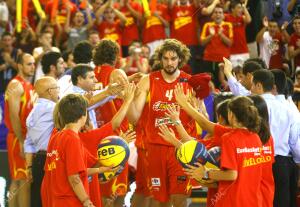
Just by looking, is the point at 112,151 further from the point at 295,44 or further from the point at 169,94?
the point at 295,44

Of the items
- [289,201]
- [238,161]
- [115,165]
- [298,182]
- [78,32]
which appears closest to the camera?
[238,161]

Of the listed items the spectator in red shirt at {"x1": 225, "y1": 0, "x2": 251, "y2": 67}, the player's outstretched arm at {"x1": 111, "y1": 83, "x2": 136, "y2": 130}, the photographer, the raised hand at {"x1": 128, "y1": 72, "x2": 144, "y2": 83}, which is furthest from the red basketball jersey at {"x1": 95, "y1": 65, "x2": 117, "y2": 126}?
the spectator in red shirt at {"x1": 225, "y1": 0, "x2": 251, "y2": 67}

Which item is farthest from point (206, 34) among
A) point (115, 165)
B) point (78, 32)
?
point (115, 165)

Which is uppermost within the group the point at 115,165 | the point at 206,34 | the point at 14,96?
the point at 206,34

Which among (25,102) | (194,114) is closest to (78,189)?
(194,114)

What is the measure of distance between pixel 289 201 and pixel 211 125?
1791 millimetres

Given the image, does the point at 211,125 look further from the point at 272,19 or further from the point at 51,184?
the point at 272,19

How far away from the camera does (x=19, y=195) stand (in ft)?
35.0

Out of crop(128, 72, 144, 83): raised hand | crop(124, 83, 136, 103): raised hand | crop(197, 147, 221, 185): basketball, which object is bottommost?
crop(197, 147, 221, 185): basketball

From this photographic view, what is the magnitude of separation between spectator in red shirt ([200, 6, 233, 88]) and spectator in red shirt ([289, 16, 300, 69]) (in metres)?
1.37

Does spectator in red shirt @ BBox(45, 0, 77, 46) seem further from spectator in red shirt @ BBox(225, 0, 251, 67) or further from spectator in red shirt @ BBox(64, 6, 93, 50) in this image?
spectator in red shirt @ BBox(225, 0, 251, 67)

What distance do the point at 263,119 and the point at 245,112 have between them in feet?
1.70

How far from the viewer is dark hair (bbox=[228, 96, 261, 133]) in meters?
7.21

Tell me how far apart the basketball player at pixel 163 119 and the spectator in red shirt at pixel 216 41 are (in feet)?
17.8
